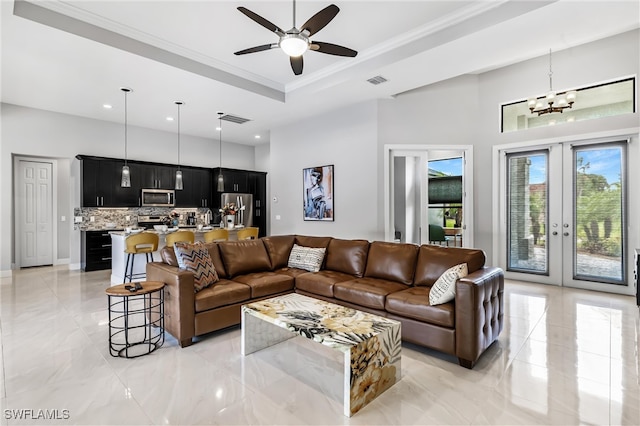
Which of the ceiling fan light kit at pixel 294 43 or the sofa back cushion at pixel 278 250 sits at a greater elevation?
the ceiling fan light kit at pixel 294 43

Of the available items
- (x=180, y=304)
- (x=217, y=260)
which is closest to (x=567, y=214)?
(x=217, y=260)

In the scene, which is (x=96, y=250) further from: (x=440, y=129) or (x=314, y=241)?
(x=440, y=129)

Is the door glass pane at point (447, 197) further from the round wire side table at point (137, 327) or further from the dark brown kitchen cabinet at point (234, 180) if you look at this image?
the round wire side table at point (137, 327)

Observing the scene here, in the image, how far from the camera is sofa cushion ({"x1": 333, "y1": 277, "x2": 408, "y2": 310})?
3209 millimetres

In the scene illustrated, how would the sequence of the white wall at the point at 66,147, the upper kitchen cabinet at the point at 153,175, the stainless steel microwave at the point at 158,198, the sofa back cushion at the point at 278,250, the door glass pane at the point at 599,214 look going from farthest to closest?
the stainless steel microwave at the point at 158,198 < the upper kitchen cabinet at the point at 153,175 < the white wall at the point at 66,147 < the door glass pane at the point at 599,214 < the sofa back cushion at the point at 278,250

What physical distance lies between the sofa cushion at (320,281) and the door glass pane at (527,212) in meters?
3.66

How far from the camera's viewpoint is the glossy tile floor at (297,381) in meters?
2.04

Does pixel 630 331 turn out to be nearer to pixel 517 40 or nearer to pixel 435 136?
pixel 517 40

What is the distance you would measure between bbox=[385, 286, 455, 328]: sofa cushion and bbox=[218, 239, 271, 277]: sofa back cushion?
6.09 feet

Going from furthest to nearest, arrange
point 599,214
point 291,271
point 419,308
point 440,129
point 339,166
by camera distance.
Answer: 1. point 339,166
2. point 440,129
3. point 599,214
4. point 291,271
5. point 419,308

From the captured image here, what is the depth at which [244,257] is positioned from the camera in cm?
412

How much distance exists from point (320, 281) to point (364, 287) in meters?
0.57

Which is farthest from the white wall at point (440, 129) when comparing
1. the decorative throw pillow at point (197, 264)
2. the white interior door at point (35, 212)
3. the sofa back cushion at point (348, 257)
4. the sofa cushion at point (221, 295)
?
the white interior door at point (35, 212)

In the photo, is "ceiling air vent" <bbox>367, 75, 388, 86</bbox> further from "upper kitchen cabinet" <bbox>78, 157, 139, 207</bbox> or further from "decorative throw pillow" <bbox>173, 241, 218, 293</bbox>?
"upper kitchen cabinet" <bbox>78, 157, 139, 207</bbox>
